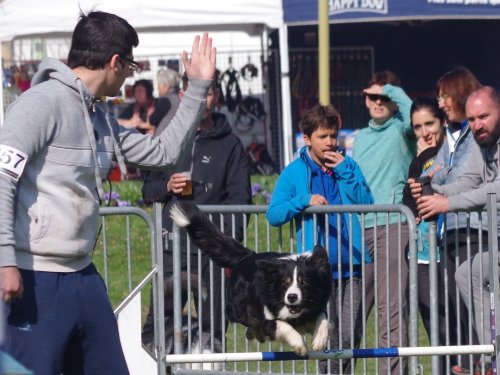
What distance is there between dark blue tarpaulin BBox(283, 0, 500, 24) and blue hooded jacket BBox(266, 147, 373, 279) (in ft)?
24.8

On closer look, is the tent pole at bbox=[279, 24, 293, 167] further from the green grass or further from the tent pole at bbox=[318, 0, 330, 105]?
the green grass

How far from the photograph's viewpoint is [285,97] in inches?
570

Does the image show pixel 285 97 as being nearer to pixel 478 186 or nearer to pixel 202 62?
pixel 478 186

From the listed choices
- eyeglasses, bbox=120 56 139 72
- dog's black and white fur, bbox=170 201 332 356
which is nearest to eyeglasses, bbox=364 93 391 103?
dog's black and white fur, bbox=170 201 332 356

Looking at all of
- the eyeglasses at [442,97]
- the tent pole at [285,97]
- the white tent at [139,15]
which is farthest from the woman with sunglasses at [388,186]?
the white tent at [139,15]

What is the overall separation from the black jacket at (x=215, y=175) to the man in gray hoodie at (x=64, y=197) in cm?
246

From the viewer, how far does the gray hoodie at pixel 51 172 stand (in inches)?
168

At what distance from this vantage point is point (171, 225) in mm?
7133

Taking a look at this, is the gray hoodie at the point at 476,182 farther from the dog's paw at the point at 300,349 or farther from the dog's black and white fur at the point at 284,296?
the dog's paw at the point at 300,349

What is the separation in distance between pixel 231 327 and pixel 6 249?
3.38m

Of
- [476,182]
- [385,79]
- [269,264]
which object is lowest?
[269,264]

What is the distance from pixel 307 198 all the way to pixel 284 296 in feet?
3.44

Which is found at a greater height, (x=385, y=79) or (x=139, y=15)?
(x=139, y=15)

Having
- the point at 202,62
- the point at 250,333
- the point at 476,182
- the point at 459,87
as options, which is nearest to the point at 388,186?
the point at 459,87
